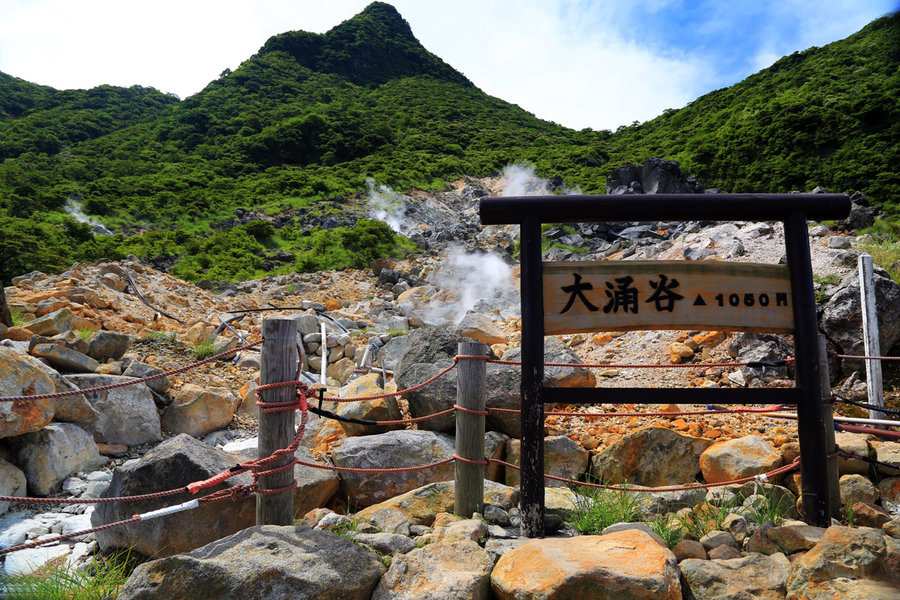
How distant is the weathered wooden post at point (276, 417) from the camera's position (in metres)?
2.39

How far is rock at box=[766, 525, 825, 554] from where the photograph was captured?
2.34 meters

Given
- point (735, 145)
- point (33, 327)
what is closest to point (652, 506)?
point (33, 327)

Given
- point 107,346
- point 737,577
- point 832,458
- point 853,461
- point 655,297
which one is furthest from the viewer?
point 107,346

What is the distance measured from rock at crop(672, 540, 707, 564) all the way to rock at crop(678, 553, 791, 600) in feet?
0.38

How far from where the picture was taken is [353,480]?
3707 millimetres

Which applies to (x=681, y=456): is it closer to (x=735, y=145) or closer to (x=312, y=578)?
(x=312, y=578)

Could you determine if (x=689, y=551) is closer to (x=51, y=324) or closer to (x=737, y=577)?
(x=737, y=577)

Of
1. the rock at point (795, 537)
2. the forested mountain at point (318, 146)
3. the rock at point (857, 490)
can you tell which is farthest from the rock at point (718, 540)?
the forested mountain at point (318, 146)

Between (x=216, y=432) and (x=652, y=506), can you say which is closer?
(x=652, y=506)

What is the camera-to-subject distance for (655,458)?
3.96m

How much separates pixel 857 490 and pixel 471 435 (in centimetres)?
260

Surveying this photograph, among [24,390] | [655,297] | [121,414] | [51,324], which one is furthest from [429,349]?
[51,324]

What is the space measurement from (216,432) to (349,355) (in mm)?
2924

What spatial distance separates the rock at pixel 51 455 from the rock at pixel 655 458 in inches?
187
